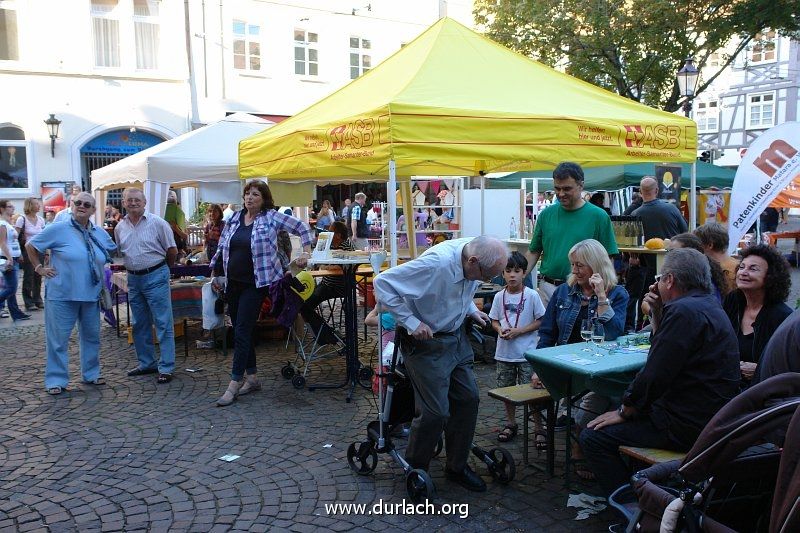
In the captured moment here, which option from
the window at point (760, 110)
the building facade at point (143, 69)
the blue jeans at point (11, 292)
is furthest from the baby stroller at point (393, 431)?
the window at point (760, 110)

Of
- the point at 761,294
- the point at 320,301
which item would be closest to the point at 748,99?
the point at 320,301

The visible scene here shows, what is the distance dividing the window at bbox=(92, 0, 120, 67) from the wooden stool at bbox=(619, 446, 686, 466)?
18.8 metres

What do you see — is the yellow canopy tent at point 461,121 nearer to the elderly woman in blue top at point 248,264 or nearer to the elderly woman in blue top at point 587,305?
the elderly woman in blue top at point 248,264

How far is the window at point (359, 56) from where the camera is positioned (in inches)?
884

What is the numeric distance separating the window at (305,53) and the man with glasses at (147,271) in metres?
16.1

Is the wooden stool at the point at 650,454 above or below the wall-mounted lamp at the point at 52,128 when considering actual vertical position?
below

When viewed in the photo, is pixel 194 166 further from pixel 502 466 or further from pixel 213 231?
pixel 502 466

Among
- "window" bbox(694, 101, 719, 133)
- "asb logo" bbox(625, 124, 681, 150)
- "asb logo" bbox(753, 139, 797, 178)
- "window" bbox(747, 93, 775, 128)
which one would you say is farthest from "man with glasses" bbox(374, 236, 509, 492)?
"window" bbox(694, 101, 719, 133)

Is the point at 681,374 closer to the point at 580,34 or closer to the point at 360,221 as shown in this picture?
the point at 360,221

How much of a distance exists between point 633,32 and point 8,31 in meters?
15.7

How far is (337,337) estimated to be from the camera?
632cm

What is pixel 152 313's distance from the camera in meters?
6.49

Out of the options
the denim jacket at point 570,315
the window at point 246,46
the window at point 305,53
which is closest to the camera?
the denim jacket at point 570,315

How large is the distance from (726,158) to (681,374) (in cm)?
3472
